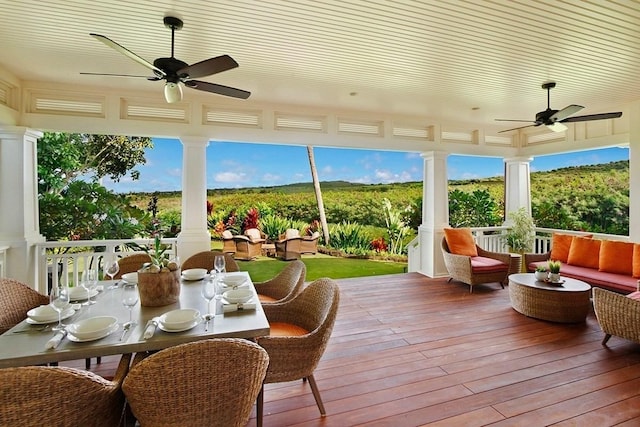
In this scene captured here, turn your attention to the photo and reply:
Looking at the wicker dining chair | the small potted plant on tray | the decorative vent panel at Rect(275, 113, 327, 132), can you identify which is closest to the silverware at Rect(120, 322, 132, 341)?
the wicker dining chair

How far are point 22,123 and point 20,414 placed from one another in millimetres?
4363

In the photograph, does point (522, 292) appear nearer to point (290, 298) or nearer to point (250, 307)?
point (290, 298)

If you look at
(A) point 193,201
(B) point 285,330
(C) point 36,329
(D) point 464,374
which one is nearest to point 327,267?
(A) point 193,201

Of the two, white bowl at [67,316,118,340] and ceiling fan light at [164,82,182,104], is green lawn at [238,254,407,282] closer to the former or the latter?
ceiling fan light at [164,82,182,104]

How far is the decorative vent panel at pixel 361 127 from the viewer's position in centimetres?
549

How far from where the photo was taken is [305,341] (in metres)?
2.01

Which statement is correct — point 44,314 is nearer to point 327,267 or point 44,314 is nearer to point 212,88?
point 212,88

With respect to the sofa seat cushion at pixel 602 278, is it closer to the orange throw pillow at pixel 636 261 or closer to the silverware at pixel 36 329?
the orange throw pillow at pixel 636 261

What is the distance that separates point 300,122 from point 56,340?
4361mm

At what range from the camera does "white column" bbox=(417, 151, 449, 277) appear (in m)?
6.09

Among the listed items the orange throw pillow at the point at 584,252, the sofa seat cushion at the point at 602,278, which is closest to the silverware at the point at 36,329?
the sofa seat cushion at the point at 602,278

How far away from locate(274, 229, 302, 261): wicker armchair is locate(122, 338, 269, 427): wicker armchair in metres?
6.70

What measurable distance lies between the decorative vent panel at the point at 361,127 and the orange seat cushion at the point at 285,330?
12.2ft

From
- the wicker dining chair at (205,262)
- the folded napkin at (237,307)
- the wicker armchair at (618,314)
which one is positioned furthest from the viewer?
the wicker dining chair at (205,262)
